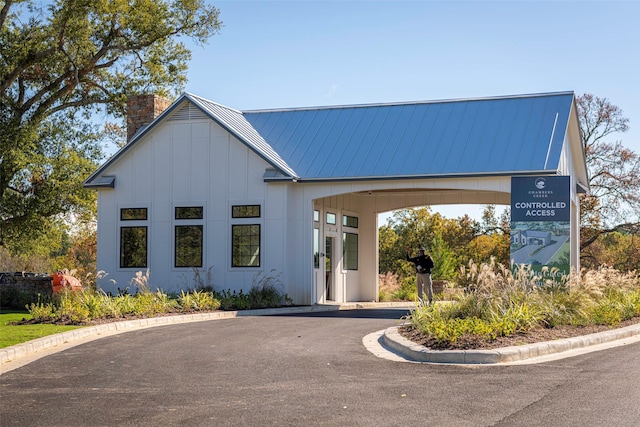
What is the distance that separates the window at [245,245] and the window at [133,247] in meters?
2.88

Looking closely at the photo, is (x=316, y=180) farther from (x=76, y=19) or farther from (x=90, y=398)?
(x=90, y=398)

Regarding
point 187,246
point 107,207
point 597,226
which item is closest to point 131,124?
point 107,207

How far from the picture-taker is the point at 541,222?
1995 centimetres

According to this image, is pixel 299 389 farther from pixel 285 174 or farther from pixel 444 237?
pixel 444 237

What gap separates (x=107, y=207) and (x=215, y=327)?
10.6 metres

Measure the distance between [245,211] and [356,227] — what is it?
5.60 meters

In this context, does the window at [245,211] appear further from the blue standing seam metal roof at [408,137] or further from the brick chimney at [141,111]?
the brick chimney at [141,111]

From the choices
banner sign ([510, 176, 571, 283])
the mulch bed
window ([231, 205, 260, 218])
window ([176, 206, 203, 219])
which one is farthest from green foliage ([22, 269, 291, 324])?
banner sign ([510, 176, 571, 283])

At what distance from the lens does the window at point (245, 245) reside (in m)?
25.0

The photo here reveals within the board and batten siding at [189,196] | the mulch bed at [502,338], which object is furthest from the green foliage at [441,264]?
the mulch bed at [502,338]

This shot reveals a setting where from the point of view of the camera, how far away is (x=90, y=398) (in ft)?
31.4

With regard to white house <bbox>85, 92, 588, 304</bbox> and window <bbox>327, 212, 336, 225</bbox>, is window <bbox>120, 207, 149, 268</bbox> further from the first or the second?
window <bbox>327, 212, 336, 225</bbox>

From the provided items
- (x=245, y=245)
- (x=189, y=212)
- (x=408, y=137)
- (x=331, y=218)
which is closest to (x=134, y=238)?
(x=189, y=212)

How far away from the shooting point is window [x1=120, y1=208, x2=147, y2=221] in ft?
86.2
